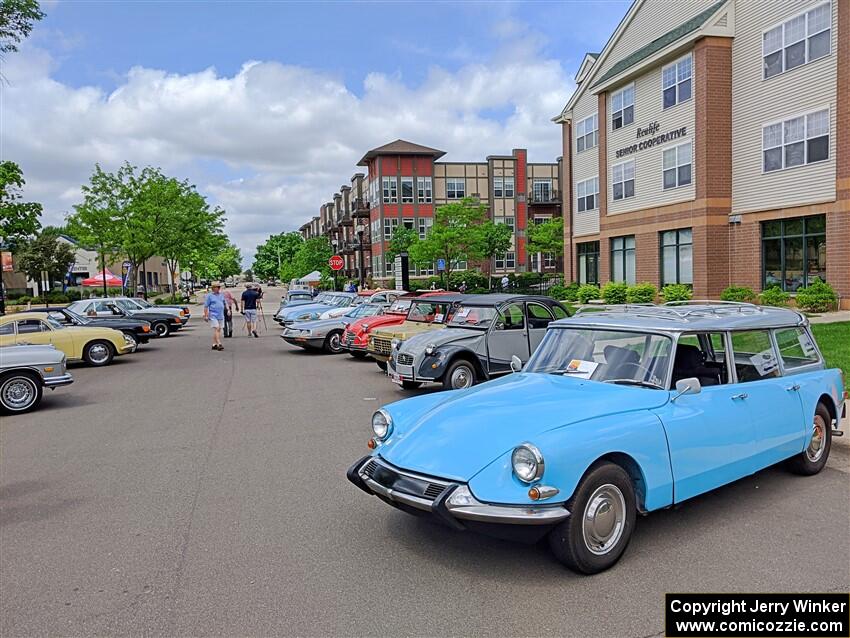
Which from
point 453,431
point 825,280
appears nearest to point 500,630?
point 453,431

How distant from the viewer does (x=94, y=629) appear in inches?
146

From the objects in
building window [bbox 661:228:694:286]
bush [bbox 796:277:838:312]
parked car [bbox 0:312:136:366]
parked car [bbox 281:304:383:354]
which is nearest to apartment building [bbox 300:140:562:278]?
building window [bbox 661:228:694:286]

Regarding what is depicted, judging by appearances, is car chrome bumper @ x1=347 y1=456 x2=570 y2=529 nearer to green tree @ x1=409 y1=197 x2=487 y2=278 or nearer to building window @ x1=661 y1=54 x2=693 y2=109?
building window @ x1=661 y1=54 x2=693 y2=109

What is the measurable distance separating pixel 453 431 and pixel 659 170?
25.7 m

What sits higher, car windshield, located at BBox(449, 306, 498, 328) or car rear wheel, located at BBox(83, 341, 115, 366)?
car windshield, located at BBox(449, 306, 498, 328)

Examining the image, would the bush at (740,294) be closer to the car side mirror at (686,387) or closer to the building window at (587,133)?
the building window at (587,133)

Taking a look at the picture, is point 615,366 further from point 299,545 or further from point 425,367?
point 425,367

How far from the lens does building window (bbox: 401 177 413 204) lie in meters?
65.6

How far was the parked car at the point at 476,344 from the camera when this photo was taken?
407 inches

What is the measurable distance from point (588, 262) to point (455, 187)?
34560 mm

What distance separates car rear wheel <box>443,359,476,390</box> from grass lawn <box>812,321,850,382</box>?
18.9 ft

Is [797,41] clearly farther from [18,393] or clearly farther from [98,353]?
[18,393]

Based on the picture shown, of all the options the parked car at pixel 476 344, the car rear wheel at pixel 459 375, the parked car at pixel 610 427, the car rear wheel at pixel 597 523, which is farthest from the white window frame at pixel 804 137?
the car rear wheel at pixel 597 523

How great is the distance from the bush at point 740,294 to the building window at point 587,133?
12.7 meters
